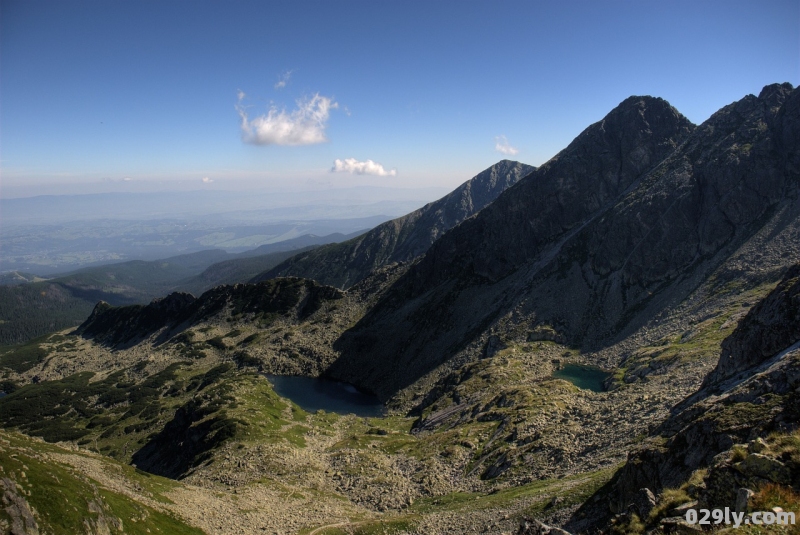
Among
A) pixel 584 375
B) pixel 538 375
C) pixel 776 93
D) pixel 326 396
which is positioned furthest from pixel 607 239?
pixel 326 396

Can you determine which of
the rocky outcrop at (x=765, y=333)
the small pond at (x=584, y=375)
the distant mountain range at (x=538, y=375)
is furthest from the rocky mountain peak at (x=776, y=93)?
the rocky outcrop at (x=765, y=333)

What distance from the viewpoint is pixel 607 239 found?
13750 cm

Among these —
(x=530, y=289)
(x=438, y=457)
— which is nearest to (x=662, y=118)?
(x=530, y=289)

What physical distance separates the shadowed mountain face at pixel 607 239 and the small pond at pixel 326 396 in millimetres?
5892

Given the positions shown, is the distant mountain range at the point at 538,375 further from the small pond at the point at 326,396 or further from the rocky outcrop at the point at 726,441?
the small pond at the point at 326,396

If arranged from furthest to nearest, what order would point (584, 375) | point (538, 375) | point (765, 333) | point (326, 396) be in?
point (326, 396)
point (538, 375)
point (584, 375)
point (765, 333)

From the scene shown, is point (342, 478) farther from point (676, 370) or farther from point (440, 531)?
point (676, 370)

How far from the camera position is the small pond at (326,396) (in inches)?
4926

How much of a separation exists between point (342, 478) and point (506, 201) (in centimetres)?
13532

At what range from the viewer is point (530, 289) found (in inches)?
5502

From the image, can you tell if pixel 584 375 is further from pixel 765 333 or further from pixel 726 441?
pixel 726 441

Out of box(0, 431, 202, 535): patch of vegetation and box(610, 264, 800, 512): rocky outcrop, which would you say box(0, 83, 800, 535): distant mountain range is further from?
box(0, 431, 202, 535): patch of vegetation

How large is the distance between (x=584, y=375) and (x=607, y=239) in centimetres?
5514

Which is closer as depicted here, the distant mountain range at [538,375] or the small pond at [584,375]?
the distant mountain range at [538,375]
